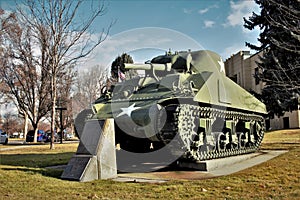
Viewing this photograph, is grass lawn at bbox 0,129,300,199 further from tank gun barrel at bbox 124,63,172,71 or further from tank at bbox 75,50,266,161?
tank gun barrel at bbox 124,63,172,71

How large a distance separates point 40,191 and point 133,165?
4625 mm

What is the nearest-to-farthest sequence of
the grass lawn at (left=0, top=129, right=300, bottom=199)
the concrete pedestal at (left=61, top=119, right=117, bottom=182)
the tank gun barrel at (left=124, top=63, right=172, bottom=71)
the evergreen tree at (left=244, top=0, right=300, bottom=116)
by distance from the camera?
the grass lawn at (left=0, top=129, right=300, bottom=199), the concrete pedestal at (left=61, top=119, right=117, bottom=182), the tank gun barrel at (left=124, top=63, right=172, bottom=71), the evergreen tree at (left=244, top=0, right=300, bottom=116)

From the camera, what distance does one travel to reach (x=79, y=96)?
31188 millimetres

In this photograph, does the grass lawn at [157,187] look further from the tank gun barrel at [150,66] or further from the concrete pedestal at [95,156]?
the tank gun barrel at [150,66]

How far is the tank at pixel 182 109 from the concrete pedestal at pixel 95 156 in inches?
30.9

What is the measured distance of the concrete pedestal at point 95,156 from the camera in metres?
7.88

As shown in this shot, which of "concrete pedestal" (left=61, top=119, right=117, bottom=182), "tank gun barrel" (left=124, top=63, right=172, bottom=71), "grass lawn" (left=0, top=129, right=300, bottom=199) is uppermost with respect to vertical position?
"tank gun barrel" (left=124, top=63, right=172, bottom=71)

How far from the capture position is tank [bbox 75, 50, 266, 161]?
9109 mm

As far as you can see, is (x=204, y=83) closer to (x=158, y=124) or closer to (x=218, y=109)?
(x=218, y=109)

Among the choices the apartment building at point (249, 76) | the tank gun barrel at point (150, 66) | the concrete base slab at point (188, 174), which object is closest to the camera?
the concrete base slab at point (188, 174)

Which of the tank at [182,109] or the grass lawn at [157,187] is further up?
the tank at [182,109]

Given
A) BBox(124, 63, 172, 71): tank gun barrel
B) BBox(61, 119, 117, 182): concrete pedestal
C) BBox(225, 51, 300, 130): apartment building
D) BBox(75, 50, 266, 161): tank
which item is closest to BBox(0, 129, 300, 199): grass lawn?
BBox(61, 119, 117, 182): concrete pedestal

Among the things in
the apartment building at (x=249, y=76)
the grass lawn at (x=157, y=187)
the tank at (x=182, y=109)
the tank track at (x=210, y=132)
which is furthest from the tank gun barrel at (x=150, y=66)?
the apartment building at (x=249, y=76)

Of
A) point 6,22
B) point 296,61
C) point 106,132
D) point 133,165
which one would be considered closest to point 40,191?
point 106,132
